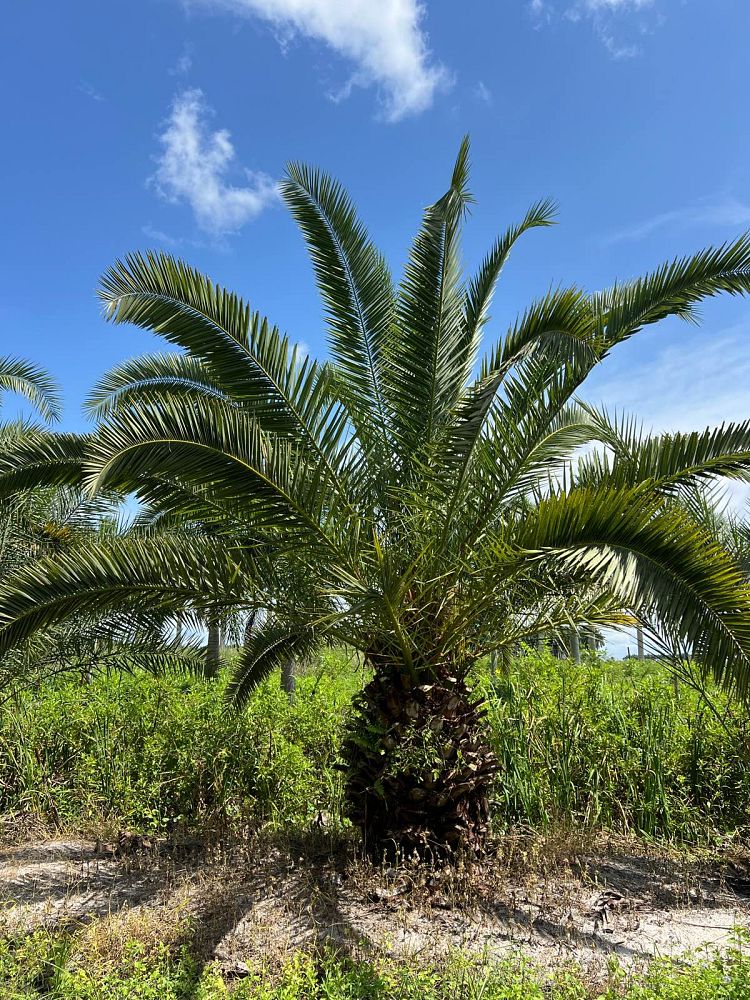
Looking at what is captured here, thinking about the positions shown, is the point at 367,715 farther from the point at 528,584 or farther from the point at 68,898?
the point at 68,898

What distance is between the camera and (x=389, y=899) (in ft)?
15.8

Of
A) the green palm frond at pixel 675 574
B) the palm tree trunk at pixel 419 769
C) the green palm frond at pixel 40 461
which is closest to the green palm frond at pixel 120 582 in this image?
the green palm frond at pixel 40 461

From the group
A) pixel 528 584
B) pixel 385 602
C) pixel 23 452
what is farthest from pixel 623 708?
pixel 23 452

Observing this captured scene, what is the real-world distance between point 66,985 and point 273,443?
10.7 feet

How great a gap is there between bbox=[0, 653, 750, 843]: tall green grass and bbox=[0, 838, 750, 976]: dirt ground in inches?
17.1

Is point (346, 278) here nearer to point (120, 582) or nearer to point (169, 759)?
point (120, 582)

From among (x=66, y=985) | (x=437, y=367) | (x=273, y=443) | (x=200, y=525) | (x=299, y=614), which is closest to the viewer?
(x=66, y=985)

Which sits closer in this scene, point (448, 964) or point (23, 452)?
point (448, 964)

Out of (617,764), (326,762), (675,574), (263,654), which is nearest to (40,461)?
(263,654)

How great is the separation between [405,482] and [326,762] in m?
2.97

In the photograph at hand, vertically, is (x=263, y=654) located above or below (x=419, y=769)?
above

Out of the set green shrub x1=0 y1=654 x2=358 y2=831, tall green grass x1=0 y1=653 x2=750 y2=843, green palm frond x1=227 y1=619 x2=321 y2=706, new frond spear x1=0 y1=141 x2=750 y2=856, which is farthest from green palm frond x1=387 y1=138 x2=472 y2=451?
green shrub x1=0 y1=654 x2=358 y2=831

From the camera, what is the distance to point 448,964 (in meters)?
3.88

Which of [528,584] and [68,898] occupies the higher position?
[528,584]
